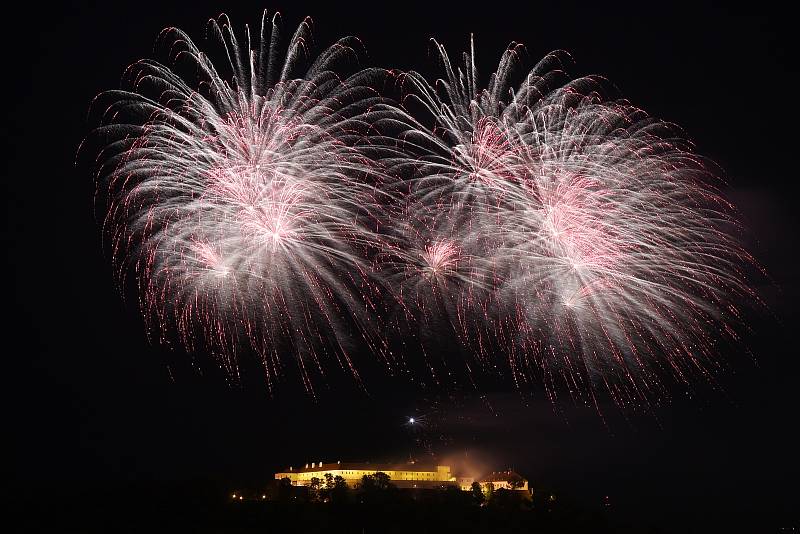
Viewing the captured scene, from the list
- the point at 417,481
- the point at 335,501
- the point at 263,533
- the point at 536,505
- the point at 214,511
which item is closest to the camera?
the point at 263,533

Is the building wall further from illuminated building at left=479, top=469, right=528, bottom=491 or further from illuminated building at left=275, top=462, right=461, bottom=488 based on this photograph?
illuminated building at left=479, top=469, right=528, bottom=491

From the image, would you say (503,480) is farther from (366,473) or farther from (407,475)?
(366,473)

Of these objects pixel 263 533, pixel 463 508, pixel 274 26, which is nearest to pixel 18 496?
pixel 263 533

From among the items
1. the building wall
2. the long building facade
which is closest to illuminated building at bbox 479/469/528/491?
the long building facade

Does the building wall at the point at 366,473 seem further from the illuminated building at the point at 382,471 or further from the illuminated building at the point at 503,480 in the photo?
the illuminated building at the point at 503,480

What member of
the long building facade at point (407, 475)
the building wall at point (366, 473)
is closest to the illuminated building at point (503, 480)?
the long building facade at point (407, 475)

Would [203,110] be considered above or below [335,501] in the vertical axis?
above

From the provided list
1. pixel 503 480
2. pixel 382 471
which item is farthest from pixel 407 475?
pixel 503 480

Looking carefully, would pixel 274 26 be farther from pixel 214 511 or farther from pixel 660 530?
pixel 660 530
